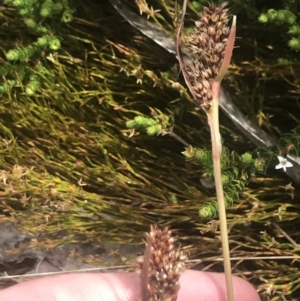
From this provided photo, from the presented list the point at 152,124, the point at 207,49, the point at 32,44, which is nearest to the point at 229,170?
the point at 152,124

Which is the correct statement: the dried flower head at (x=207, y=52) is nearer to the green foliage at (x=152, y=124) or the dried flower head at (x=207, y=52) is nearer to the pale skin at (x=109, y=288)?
the green foliage at (x=152, y=124)

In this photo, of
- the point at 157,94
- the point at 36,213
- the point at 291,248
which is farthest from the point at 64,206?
the point at 291,248

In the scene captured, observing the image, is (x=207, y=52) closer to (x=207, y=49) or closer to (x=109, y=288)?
(x=207, y=49)

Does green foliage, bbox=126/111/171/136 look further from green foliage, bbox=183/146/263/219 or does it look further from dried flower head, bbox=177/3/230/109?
dried flower head, bbox=177/3/230/109

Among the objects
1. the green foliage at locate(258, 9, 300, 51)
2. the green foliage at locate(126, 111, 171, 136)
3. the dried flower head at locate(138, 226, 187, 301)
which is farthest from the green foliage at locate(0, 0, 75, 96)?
the dried flower head at locate(138, 226, 187, 301)

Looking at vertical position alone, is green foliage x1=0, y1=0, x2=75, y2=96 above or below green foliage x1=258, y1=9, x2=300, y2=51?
above

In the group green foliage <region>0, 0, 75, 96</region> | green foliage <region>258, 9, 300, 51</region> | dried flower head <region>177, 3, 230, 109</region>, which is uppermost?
green foliage <region>0, 0, 75, 96</region>
